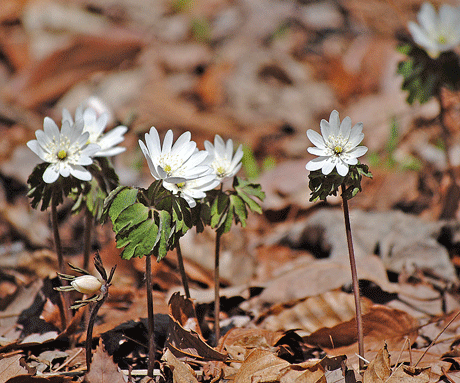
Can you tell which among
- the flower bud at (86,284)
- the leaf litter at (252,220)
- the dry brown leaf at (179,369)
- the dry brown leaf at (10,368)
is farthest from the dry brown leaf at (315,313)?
the dry brown leaf at (10,368)

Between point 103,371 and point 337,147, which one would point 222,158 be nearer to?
point 337,147

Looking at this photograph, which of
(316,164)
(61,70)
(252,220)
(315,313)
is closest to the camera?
(316,164)

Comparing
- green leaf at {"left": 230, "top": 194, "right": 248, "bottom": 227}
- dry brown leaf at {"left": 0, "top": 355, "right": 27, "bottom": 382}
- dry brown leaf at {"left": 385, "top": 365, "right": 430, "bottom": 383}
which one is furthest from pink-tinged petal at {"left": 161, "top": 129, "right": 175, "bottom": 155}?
dry brown leaf at {"left": 385, "top": 365, "right": 430, "bottom": 383}

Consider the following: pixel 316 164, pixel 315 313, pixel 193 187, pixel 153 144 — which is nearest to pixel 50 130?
pixel 153 144

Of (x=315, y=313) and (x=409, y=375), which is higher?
(x=315, y=313)

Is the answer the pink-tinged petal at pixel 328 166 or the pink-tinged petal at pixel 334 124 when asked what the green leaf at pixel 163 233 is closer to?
the pink-tinged petal at pixel 328 166
